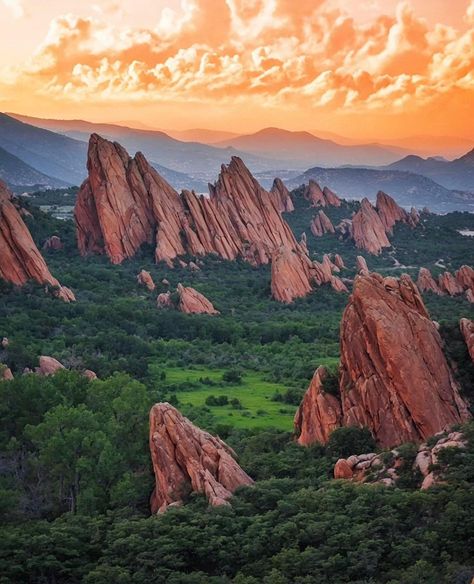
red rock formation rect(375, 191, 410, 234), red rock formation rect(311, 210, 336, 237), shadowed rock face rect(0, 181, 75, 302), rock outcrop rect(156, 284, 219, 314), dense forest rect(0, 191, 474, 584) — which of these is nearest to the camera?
dense forest rect(0, 191, 474, 584)

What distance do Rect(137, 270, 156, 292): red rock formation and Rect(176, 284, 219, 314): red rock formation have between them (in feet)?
21.5

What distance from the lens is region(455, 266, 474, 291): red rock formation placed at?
103m

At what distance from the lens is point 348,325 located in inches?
1596

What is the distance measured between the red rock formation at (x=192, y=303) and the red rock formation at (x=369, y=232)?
2279 inches

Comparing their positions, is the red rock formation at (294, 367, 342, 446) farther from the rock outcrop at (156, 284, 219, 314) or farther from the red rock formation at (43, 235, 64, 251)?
the red rock formation at (43, 235, 64, 251)

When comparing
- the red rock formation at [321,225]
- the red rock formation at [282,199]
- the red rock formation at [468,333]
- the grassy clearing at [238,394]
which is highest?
the red rock formation at [282,199]

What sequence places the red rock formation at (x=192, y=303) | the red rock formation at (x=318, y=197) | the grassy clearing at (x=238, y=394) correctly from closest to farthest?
1. the grassy clearing at (x=238, y=394)
2. the red rock formation at (x=192, y=303)
3. the red rock formation at (x=318, y=197)

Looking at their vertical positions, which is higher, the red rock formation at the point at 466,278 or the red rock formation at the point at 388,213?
the red rock formation at the point at 388,213

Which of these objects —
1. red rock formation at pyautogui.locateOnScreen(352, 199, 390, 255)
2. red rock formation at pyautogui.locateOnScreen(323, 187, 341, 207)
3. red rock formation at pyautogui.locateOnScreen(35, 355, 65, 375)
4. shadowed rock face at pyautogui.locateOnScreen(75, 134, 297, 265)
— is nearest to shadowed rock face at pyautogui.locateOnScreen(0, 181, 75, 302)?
shadowed rock face at pyautogui.locateOnScreen(75, 134, 297, 265)

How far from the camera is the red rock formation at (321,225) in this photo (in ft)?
516

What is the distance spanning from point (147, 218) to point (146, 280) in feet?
52.5

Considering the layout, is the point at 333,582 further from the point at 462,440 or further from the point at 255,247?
the point at 255,247

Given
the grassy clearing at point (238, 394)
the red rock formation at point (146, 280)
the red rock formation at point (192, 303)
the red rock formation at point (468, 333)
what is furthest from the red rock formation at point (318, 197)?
the red rock formation at point (468, 333)

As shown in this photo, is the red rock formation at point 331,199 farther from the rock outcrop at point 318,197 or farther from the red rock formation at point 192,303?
the red rock formation at point 192,303
